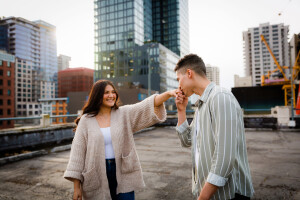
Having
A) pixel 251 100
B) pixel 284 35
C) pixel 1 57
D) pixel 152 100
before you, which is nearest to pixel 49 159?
pixel 152 100

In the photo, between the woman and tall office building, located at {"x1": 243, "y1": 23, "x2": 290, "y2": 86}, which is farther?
tall office building, located at {"x1": 243, "y1": 23, "x2": 290, "y2": 86}

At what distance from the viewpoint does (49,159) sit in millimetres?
8023

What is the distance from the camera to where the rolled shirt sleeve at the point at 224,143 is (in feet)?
5.13

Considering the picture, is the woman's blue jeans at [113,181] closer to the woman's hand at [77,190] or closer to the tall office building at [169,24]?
the woman's hand at [77,190]

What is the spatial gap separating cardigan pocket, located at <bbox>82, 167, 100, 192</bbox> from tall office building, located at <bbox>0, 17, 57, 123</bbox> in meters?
131

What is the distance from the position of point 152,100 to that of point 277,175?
15.2 ft

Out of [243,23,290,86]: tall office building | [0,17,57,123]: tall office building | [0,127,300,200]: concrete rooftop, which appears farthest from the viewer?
[243,23,290,86]: tall office building

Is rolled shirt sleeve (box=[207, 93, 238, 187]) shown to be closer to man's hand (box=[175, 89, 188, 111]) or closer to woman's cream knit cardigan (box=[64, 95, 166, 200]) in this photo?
man's hand (box=[175, 89, 188, 111])

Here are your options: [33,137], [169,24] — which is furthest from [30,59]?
[33,137]

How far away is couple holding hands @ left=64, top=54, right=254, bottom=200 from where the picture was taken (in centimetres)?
161

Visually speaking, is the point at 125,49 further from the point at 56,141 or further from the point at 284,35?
the point at 284,35

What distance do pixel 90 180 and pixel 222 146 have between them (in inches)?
63.5

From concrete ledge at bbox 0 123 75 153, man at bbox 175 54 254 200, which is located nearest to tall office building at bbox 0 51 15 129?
concrete ledge at bbox 0 123 75 153

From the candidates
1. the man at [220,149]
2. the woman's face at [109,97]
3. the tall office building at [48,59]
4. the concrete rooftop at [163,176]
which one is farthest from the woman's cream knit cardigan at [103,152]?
the tall office building at [48,59]
